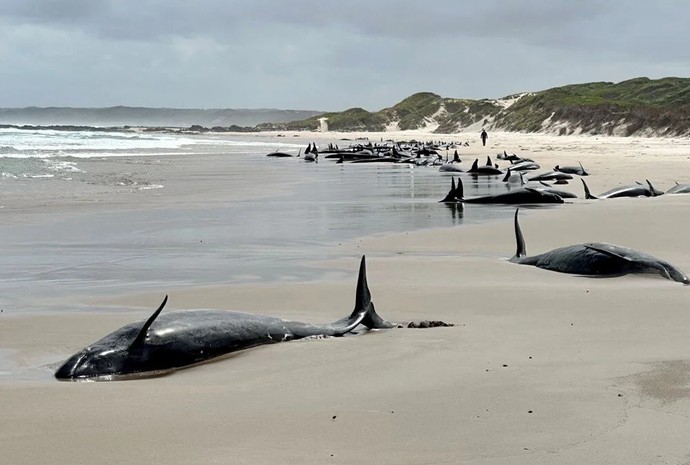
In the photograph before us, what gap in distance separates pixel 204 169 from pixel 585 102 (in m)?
48.7

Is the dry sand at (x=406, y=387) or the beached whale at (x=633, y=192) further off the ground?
the dry sand at (x=406, y=387)

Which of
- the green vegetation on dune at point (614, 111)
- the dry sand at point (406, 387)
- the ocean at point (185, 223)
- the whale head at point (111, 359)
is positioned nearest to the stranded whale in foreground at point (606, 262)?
the dry sand at point (406, 387)

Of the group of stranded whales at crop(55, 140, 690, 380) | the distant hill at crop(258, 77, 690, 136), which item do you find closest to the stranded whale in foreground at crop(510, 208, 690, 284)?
the group of stranded whales at crop(55, 140, 690, 380)

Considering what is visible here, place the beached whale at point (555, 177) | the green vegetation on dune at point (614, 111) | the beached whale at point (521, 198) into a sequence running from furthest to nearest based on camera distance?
the green vegetation on dune at point (614, 111)
the beached whale at point (555, 177)
the beached whale at point (521, 198)

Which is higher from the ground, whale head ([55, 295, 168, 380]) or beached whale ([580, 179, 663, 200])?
whale head ([55, 295, 168, 380])

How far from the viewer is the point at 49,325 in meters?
5.94

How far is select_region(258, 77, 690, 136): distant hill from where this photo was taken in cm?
5303

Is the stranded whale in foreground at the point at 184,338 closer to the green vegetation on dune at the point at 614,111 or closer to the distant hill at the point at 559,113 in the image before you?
the distant hill at the point at 559,113

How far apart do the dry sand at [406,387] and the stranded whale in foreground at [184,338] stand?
0.55ft

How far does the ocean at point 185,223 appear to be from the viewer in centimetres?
787

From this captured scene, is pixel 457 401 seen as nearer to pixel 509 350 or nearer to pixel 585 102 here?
pixel 509 350

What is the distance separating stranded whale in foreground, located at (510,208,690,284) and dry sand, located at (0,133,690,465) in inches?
5.9

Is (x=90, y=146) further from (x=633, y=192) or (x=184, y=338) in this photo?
(x=184, y=338)

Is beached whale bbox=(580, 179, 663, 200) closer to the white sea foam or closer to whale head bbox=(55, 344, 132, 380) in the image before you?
whale head bbox=(55, 344, 132, 380)
